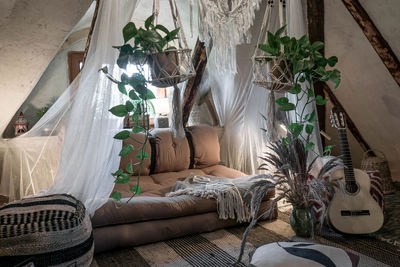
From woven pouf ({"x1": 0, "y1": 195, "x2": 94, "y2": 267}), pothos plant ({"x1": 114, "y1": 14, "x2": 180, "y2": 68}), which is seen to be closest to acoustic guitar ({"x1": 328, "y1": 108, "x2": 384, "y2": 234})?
pothos plant ({"x1": 114, "y1": 14, "x2": 180, "y2": 68})

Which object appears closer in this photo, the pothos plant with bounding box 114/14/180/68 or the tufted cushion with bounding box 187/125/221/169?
the pothos plant with bounding box 114/14/180/68

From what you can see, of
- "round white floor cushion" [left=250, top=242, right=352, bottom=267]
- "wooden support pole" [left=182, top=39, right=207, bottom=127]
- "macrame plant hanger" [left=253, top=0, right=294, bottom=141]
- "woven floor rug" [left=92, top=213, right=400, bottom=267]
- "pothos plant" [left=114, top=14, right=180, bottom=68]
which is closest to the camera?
"round white floor cushion" [left=250, top=242, right=352, bottom=267]

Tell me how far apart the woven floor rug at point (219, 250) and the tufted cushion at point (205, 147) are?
4.06ft

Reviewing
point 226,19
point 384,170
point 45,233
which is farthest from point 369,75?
point 45,233

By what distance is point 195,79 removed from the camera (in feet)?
12.9

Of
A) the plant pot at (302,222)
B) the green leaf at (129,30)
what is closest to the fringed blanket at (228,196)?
the plant pot at (302,222)

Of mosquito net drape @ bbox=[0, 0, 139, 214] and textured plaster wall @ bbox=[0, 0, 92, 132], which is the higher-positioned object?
textured plaster wall @ bbox=[0, 0, 92, 132]

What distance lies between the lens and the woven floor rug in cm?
211

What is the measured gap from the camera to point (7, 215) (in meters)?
1.82

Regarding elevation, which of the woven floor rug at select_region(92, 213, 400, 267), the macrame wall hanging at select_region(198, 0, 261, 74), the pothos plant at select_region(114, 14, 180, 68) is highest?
the macrame wall hanging at select_region(198, 0, 261, 74)

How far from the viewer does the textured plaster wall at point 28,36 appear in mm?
2531

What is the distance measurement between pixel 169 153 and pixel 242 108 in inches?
35.2

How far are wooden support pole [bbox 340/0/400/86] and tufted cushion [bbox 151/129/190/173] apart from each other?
79.0 inches

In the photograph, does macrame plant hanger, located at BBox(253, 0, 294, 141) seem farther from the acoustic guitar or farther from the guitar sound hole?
the guitar sound hole
